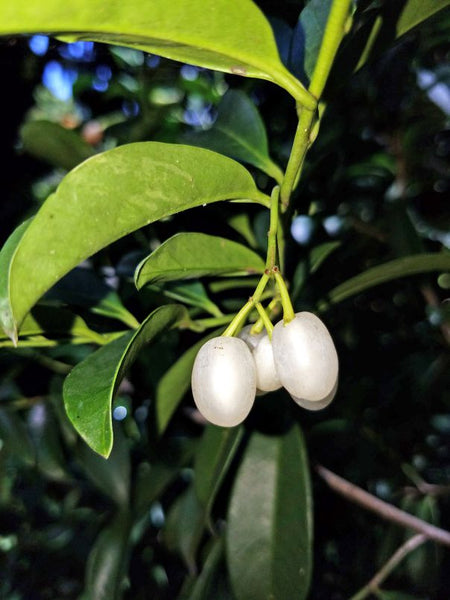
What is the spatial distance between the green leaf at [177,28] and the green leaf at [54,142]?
364 millimetres

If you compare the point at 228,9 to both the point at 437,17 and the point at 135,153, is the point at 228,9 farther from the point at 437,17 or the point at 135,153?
the point at 437,17

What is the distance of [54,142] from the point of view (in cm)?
76

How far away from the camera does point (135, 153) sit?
0.42 meters

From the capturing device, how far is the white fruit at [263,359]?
54 cm

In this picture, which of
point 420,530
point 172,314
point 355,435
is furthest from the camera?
point 355,435

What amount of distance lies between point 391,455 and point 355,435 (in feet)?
0.28

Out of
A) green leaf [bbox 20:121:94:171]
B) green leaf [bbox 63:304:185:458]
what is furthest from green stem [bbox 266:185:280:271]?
green leaf [bbox 20:121:94:171]

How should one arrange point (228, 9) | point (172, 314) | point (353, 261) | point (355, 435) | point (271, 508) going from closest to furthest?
1. point (228, 9)
2. point (172, 314)
3. point (271, 508)
4. point (353, 261)
5. point (355, 435)

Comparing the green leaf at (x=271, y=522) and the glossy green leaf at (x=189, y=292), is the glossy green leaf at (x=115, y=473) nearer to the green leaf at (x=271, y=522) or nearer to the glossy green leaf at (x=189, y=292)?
the green leaf at (x=271, y=522)

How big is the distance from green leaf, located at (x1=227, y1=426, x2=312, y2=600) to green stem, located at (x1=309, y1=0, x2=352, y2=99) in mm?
540

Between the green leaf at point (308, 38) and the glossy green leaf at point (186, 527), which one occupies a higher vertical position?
the green leaf at point (308, 38)

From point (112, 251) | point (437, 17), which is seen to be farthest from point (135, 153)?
point (112, 251)

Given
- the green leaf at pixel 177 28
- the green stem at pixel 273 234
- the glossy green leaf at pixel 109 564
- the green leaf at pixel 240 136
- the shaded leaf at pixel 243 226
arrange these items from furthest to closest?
the glossy green leaf at pixel 109 564 < the shaded leaf at pixel 243 226 < the green leaf at pixel 240 136 < the green stem at pixel 273 234 < the green leaf at pixel 177 28

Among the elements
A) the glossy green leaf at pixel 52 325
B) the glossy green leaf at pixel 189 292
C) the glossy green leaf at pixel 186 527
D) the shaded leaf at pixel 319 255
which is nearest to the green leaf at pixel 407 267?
the shaded leaf at pixel 319 255
